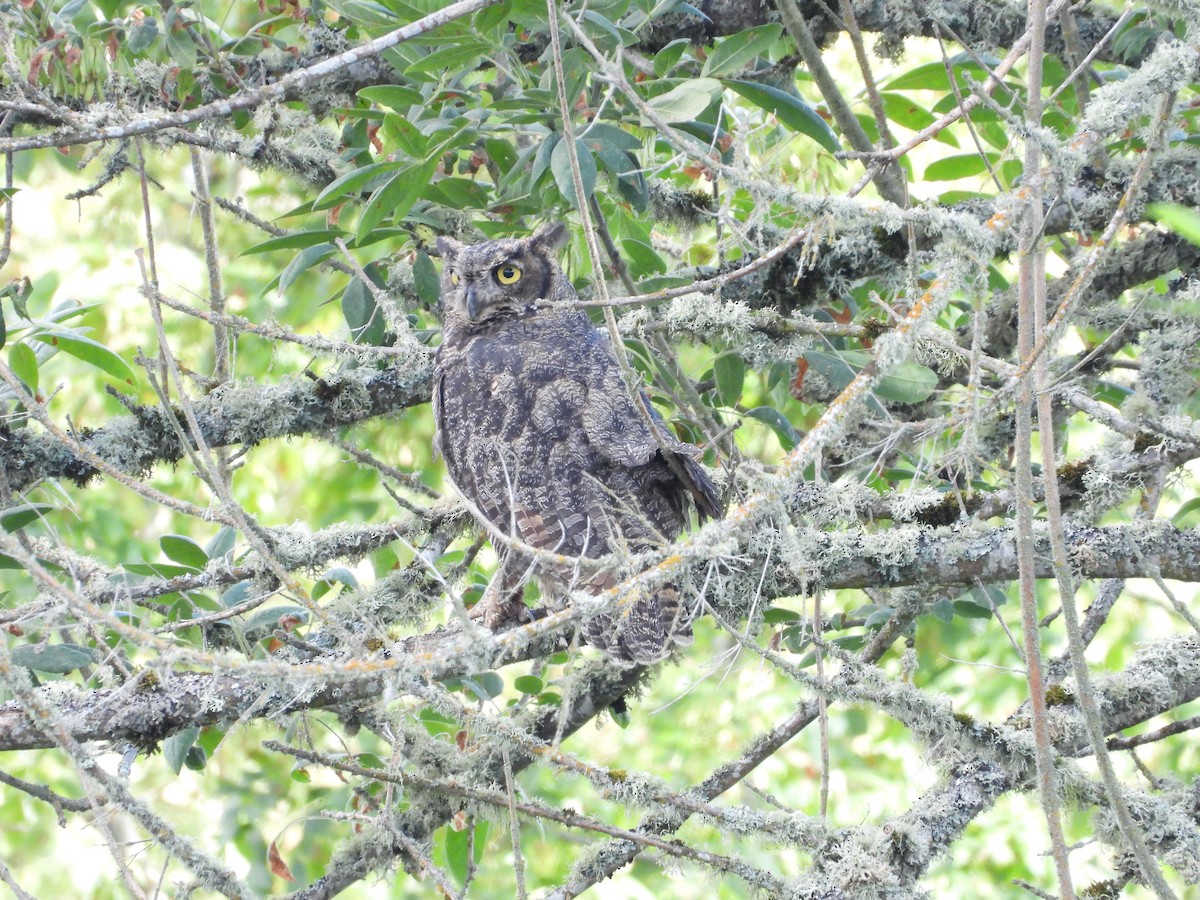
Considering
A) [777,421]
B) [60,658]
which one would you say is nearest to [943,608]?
[777,421]

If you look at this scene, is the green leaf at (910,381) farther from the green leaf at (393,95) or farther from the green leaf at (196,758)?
the green leaf at (196,758)

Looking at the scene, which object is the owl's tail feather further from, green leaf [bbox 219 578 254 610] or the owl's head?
the owl's head

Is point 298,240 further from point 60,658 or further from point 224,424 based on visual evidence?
point 60,658

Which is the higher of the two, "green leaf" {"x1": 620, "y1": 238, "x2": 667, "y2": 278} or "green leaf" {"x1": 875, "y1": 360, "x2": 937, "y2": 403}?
"green leaf" {"x1": 620, "y1": 238, "x2": 667, "y2": 278}

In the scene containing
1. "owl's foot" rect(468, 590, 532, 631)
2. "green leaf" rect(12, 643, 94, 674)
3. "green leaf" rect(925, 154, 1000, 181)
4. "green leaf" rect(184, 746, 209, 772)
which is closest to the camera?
"green leaf" rect(12, 643, 94, 674)

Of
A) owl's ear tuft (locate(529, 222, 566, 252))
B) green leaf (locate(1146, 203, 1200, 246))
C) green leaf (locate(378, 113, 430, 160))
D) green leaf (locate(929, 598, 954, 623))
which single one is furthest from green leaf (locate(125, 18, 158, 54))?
green leaf (locate(1146, 203, 1200, 246))

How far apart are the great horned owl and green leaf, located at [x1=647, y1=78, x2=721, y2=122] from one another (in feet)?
2.61

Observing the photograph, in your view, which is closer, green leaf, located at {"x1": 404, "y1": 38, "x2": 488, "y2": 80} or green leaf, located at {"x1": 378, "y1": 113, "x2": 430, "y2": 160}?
green leaf, located at {"x1": 404, "y1": 38, "x2": 488, "y2": 80}

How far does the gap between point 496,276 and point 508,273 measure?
0.06 metres

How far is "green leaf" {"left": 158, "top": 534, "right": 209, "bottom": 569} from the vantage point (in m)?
2.72

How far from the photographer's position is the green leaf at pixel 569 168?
2.26 m

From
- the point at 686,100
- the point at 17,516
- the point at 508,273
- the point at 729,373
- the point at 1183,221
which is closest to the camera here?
the point at 1183,221

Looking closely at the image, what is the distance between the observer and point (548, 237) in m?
3.58

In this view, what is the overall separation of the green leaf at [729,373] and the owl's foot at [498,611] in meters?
0.78
